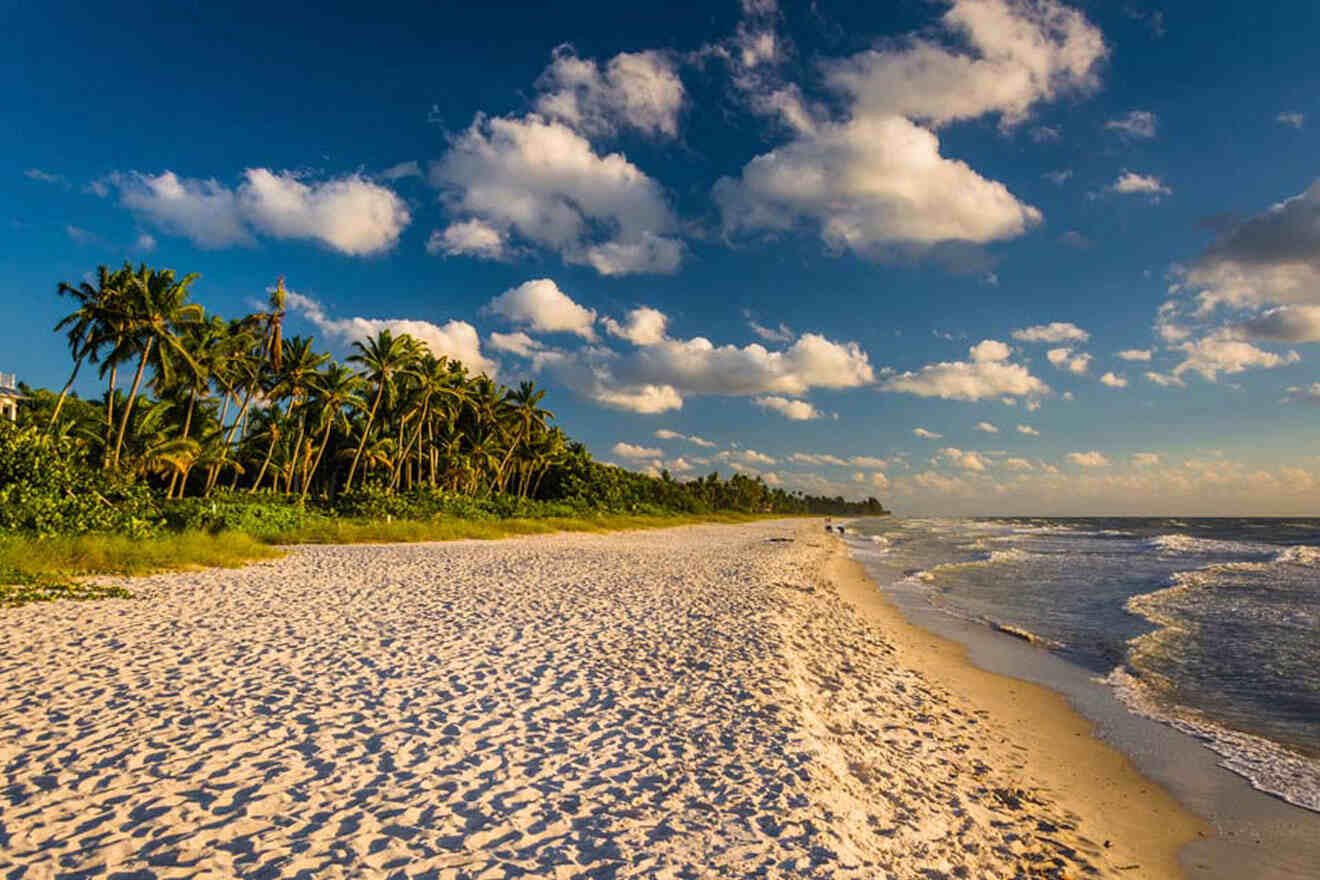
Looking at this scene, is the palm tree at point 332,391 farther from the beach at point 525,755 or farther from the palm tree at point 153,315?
the beach at point 525,755

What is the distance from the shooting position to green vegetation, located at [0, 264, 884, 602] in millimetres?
17969

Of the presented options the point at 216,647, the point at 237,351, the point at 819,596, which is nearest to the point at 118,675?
the point at 216,647

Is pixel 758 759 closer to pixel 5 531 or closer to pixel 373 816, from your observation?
A: pixel 373 816

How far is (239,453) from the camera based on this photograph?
160 feet

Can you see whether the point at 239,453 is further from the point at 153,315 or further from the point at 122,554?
the point at 122,554

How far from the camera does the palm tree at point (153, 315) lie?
30.4 m

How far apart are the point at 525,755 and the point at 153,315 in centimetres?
3443

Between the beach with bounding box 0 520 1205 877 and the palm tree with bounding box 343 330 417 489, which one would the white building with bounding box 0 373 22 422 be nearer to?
the palm tree with bounding box 343 330 417 489

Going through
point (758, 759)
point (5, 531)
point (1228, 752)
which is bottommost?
point (1228, 752)

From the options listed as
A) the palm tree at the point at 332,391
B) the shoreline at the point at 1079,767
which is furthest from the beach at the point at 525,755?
the palm tree at the point at 332,391

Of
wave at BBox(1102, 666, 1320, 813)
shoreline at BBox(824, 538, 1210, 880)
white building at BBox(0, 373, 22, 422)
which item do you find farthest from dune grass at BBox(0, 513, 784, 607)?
white building at BBox(0, 373, 22, 422)

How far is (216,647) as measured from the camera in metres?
9.60

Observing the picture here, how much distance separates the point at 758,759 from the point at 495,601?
30.4 ft

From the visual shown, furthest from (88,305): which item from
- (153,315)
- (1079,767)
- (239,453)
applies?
(1079,767)
